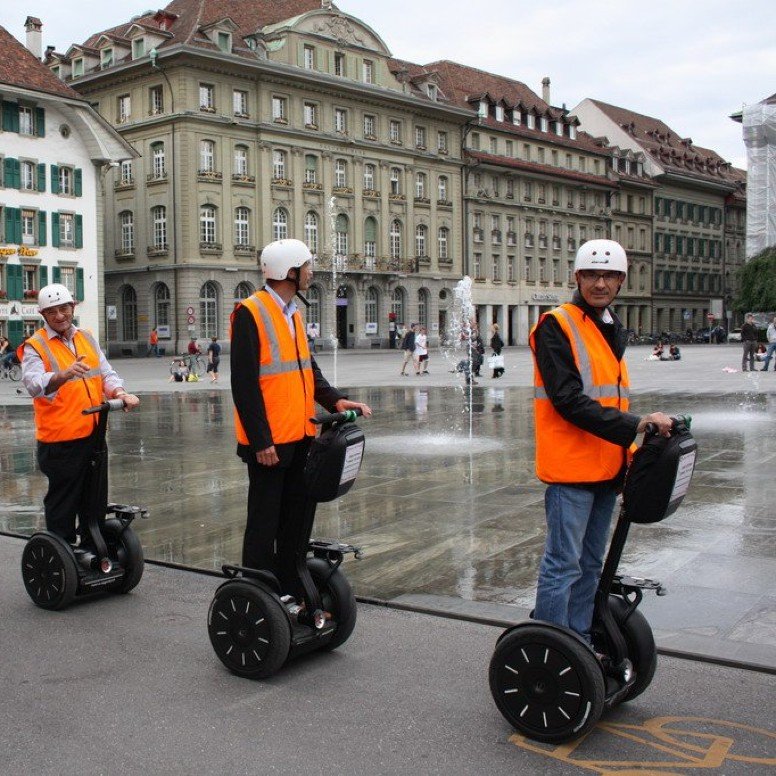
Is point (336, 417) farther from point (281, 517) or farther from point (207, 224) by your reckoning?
point (207, 224)

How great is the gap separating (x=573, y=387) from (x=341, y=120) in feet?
206

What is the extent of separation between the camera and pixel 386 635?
538cm

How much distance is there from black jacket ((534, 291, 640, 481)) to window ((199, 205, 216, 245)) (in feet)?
181

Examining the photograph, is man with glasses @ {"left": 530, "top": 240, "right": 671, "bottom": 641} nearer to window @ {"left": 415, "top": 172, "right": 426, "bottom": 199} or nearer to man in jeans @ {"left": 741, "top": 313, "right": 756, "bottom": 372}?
man in jeans @ {"left": 741, "top": 313, "right": 756, "bottom": 372}

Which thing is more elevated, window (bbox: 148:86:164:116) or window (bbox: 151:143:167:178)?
window (bbox: 148:86:164:116)

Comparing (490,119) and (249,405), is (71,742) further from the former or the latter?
(490,119)

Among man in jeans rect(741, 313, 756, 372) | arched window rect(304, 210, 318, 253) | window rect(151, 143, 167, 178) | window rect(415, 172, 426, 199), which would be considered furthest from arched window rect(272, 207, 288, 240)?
man in jeans rect(741, 313, 756, 372)

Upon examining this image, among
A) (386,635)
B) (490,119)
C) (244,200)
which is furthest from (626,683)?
(490,119)

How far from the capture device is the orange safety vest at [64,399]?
5.93 meters

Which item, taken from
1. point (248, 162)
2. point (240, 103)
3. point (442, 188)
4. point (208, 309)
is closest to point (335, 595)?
point (208, 309)

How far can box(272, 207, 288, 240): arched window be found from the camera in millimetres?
60969

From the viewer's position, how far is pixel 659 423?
3775mm

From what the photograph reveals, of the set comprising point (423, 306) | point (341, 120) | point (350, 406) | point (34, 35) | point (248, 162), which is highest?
point (34, 35)

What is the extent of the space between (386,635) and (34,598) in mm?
2068
